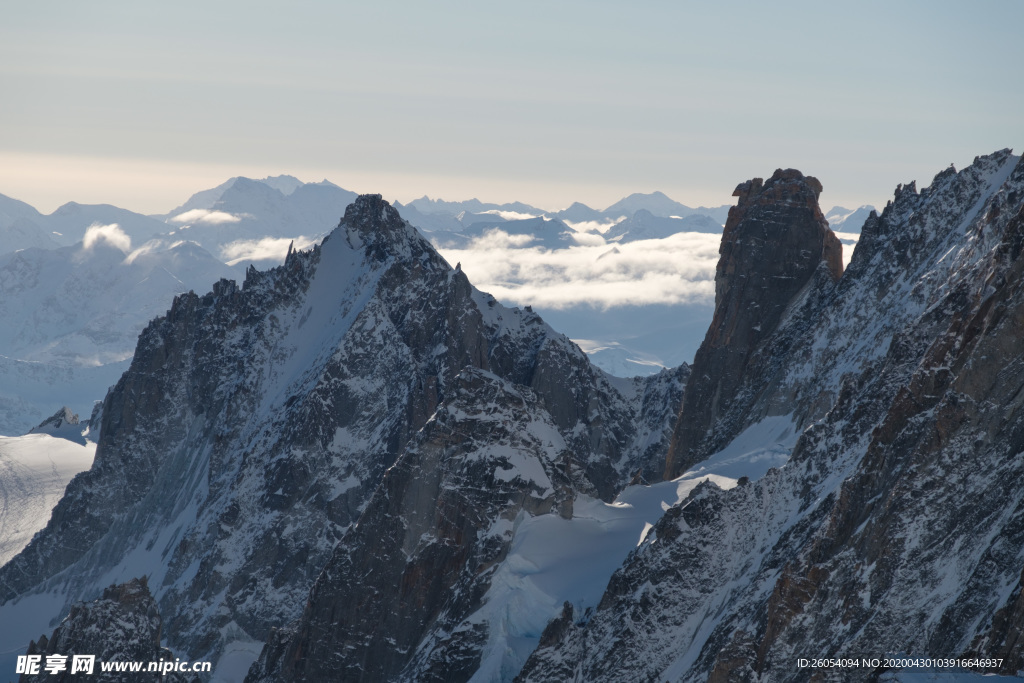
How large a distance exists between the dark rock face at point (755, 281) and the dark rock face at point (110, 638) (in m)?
72.0

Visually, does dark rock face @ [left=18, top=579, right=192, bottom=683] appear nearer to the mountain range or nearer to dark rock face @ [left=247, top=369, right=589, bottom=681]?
the mountain range

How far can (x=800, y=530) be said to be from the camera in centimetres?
10600

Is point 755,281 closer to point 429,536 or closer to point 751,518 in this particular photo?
point 429,536

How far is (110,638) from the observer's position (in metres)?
134

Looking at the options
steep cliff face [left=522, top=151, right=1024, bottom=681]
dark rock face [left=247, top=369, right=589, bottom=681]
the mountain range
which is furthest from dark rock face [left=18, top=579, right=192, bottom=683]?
steep cliff face [left=522, top=151, right=1024, bottom=681]

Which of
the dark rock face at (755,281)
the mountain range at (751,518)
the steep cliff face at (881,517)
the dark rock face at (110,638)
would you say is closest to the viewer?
the steep cliff face at (881,517)

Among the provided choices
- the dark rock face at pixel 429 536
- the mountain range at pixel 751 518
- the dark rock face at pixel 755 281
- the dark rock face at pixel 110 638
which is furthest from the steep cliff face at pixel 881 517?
the dark rock face at pixel 110 638

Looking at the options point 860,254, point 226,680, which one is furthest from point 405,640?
point 860,254

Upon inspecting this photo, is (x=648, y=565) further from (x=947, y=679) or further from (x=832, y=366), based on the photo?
(x=947, y=679)

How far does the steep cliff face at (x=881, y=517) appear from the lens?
84000 millimetres

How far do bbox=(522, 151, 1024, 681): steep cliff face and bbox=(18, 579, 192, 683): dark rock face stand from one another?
41628mm

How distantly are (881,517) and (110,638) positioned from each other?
270 ft

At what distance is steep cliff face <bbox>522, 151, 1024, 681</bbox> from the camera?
276 ft

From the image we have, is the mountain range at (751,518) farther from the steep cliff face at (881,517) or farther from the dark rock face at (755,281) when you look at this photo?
the dark rock face at (755,281)
